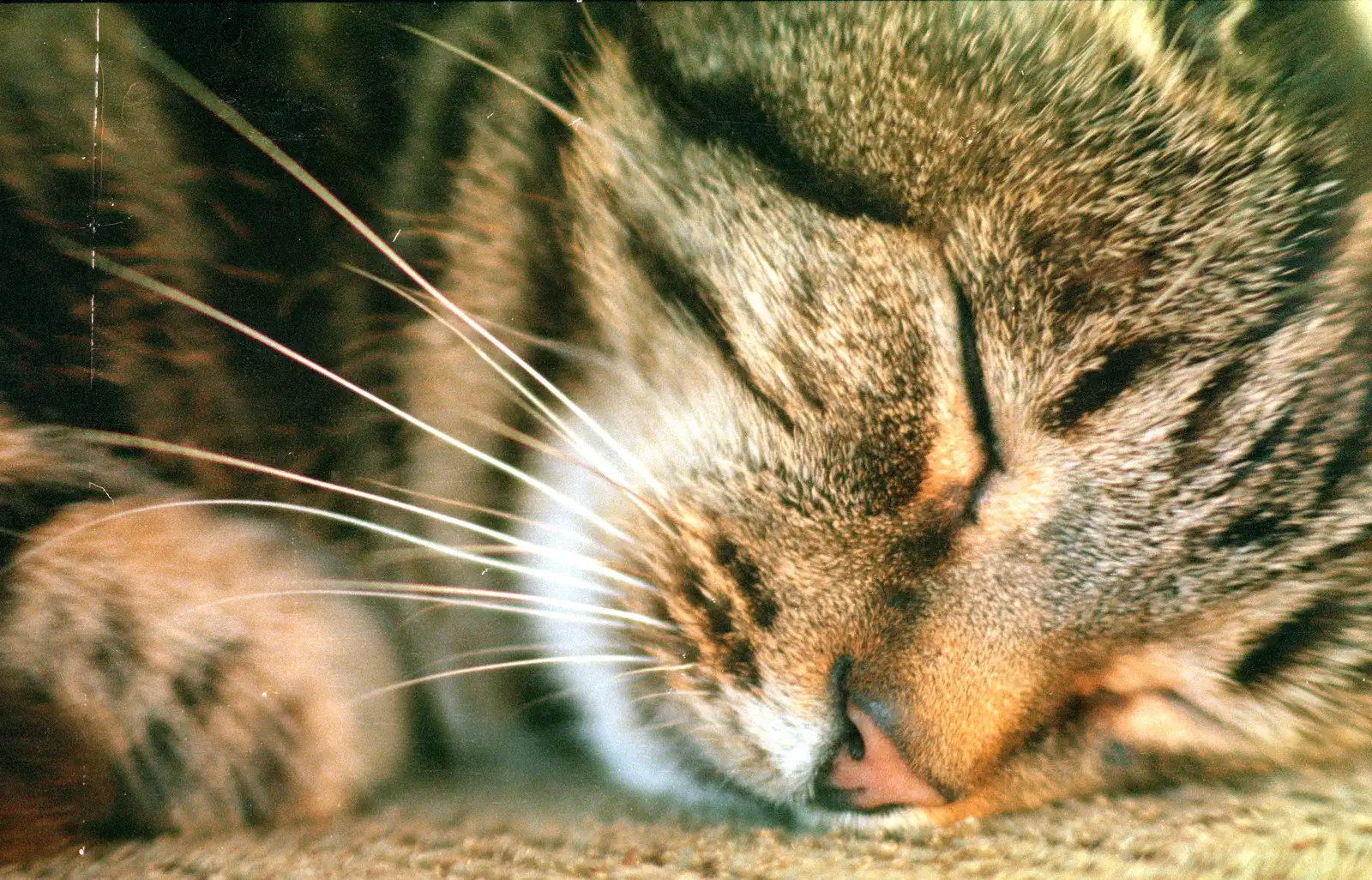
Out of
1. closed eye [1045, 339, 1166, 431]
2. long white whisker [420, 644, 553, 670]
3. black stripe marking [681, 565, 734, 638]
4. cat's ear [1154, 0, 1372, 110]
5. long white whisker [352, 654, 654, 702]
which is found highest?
cat's ear [1154, 0, 1372, 110]

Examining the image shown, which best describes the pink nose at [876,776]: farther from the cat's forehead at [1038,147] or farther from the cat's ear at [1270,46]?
the cat's ear at [1270,46]

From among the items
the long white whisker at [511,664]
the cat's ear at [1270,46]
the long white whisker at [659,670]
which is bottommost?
the long white whisker at [659,670]

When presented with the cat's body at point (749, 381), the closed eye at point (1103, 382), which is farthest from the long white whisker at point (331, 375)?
the closed eye at point (1103, 382)

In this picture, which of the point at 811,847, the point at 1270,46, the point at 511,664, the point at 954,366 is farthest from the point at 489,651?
the point at 1270,46

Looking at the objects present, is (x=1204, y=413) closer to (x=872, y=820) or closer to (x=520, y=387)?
(x=872, y=820)

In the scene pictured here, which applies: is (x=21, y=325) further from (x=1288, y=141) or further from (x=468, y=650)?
(x=1288, y=141)

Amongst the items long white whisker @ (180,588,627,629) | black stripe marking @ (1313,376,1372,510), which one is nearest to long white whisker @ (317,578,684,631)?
long white whisker @ (180,588,627,629)

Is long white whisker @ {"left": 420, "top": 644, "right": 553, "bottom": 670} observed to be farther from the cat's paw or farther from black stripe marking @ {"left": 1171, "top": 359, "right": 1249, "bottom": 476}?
black stripe marking @ {"left": 1171, "top": 359, "right": 1249, "bottom": 476}
